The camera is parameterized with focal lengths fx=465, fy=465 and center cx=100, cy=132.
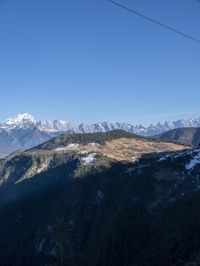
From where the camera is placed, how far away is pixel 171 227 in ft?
655

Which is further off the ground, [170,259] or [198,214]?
[198,214]

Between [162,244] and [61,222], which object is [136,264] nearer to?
[162,244]

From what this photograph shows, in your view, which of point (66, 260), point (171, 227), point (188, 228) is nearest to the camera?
point (66, 260)

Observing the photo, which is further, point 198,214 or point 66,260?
point 198,214

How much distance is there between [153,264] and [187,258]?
2393cm

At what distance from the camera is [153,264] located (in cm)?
17938

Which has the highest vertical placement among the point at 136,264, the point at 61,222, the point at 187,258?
the point at 61,222

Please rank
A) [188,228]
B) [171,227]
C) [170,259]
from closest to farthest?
1. [170,259]
2. [188,228]
3. [171,227]

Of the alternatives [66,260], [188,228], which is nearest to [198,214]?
[188,228]

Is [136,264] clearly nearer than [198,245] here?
No

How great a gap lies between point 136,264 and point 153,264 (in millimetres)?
15067

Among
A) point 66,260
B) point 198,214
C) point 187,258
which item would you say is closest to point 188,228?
point 198,214

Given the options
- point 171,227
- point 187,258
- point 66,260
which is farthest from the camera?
point 171,227

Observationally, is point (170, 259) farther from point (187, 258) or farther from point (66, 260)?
point (66, 260)
